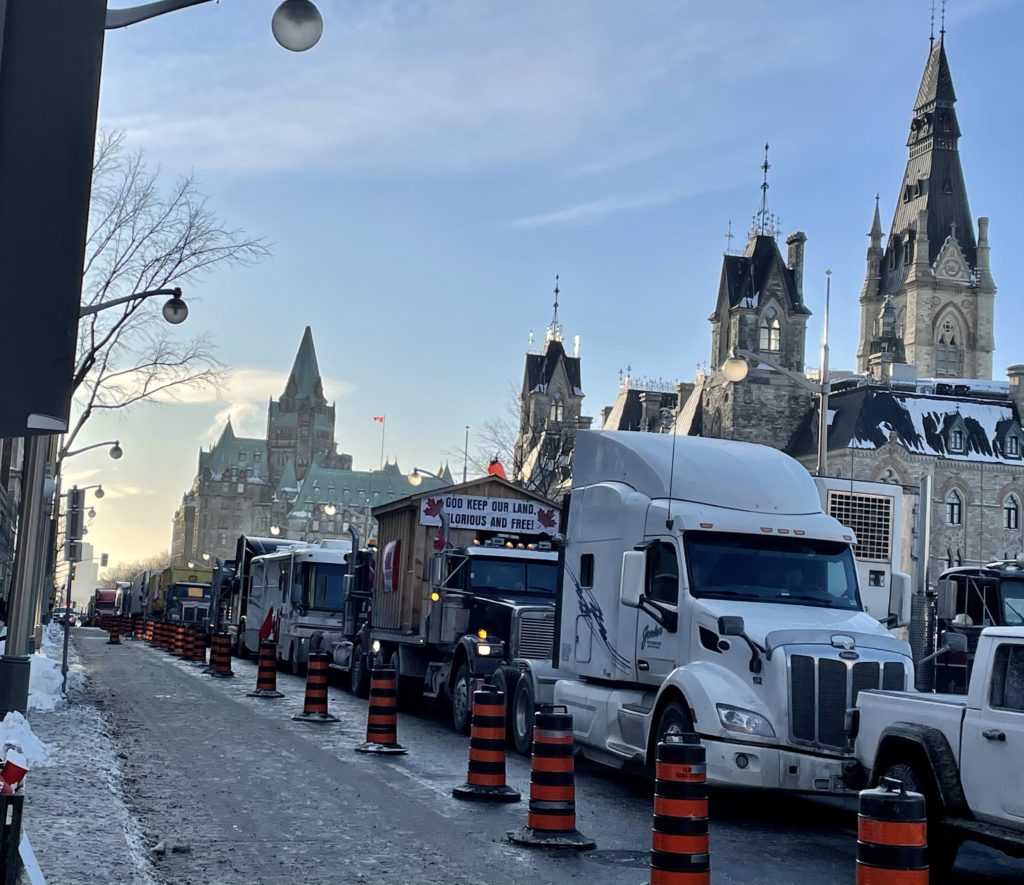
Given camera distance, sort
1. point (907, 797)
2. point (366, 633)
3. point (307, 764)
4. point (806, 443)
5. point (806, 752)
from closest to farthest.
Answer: point (907, 797) < point (806, 752) < point (307, 764) < point (366, 633) < point (806, 443)

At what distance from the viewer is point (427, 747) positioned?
17.1 m

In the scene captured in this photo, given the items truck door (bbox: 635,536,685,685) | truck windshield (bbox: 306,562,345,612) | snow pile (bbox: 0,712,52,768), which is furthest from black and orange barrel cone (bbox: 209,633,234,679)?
truck door (bbox: 635,536,685,685)

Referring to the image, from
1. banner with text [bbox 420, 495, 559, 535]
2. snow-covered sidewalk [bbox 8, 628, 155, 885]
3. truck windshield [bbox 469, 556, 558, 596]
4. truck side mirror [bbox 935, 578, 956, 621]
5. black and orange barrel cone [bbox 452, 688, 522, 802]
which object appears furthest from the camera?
banner with text [bbox 420, 495, 559, 535]

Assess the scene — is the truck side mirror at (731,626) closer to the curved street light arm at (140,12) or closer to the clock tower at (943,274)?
the curved street light arm at (140,12)

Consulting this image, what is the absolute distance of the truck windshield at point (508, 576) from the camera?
2083cm

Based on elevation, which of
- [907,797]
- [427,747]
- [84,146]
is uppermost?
[84,146]

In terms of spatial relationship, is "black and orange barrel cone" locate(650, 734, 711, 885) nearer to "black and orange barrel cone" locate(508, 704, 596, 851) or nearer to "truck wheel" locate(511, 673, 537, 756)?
"black and orange barrel cone" locate(508, 704, 596, 851)

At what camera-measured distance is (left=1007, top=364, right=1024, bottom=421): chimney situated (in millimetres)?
87125

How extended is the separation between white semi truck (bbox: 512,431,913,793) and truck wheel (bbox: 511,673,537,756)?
0.16 ft

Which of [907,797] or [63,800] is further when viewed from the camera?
[63,800]

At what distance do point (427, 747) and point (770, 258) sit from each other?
79.5m

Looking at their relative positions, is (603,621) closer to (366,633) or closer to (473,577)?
(473,577)

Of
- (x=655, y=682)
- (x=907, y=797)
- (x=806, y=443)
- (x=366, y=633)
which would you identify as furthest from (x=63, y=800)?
(x=806, y=443)

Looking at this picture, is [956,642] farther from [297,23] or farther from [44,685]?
[44,685]
